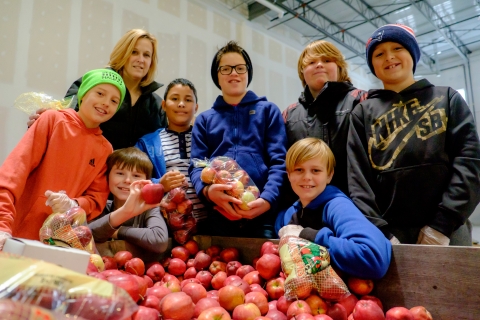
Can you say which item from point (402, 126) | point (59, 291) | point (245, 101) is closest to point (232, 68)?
point (245, 101)

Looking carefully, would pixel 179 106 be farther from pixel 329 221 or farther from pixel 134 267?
pixel 329 221

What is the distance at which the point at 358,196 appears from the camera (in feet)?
5.93

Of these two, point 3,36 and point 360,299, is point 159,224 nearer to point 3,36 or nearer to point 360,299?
point 360,299

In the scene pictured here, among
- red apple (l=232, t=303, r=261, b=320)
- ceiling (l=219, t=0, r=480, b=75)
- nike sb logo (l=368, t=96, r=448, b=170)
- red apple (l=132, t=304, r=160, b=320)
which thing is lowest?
red apple (l=232, t=303, r=261, b=320)

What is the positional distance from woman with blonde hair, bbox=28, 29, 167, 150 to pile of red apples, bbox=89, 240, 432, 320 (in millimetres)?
1429

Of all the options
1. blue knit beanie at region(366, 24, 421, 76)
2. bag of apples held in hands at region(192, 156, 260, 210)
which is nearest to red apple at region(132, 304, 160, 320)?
bag of apples held in hands at region(192, 156, 260, 210)

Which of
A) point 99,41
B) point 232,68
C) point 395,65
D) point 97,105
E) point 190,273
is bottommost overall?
point 190,273

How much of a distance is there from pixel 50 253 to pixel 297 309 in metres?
0.94

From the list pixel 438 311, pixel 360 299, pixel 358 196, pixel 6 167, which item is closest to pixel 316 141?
pixel 358 196

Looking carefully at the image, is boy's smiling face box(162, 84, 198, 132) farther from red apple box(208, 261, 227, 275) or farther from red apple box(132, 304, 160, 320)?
red apple box(132, 304, 160, 320)

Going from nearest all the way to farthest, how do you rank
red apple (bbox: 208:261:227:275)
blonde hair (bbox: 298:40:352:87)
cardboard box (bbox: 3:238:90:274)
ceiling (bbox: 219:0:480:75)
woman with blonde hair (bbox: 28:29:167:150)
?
cardboard box (bbox: 3:238:90:274) < red apple (bbox: 208:261:227:275) < blonde hair (bbox: 298:40:352:87) < woman with blonde hair (bbox: 28:29:167:150) < ceiling (bbox: 219:0:480:75)

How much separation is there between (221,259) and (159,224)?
1.53 feet

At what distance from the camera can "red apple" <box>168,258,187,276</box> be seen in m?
1.99

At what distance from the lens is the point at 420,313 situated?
4.20 ft
